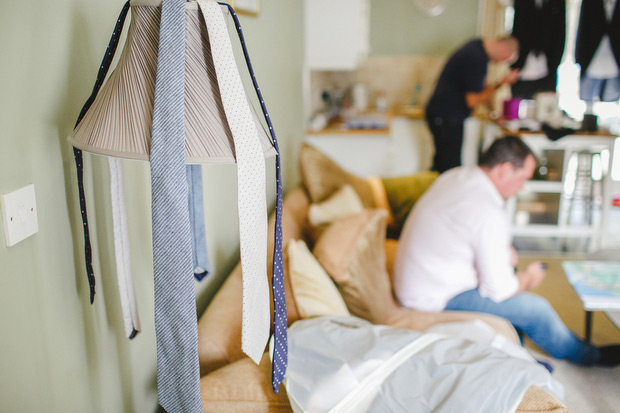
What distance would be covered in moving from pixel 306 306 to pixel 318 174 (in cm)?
127

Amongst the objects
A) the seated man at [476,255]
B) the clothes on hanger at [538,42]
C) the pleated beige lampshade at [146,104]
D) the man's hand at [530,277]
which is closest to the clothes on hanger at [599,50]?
the clothes on hanger at [538,42]

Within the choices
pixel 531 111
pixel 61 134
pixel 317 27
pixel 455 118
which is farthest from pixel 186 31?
pixel 531 111

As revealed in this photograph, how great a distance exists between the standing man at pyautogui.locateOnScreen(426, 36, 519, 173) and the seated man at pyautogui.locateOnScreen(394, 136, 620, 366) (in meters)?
1.89

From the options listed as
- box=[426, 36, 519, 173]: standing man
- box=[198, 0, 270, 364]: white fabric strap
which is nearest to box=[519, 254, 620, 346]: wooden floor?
box=[426, 36, 519, 173]: standing man

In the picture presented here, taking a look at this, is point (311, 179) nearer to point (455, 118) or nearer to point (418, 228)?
point (418, 228)

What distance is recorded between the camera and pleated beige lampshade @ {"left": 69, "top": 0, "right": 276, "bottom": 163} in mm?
738

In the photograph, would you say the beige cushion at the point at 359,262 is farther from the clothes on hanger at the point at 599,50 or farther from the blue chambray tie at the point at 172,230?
the clothes on hanger at the point at 599,50

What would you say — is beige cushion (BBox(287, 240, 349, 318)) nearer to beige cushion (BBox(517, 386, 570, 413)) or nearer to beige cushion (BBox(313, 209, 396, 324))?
beige cushion (BBox(313, 209, 396, 324))

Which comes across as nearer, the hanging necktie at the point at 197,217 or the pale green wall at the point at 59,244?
the pale green wall at the point at 59,244

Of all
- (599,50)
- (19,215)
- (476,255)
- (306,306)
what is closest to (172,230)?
(19,215)

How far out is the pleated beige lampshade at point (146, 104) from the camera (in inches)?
29.0

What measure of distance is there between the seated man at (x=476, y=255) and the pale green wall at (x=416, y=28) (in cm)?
350

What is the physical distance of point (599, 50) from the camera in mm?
2373

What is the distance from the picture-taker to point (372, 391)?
1101 millimetres
